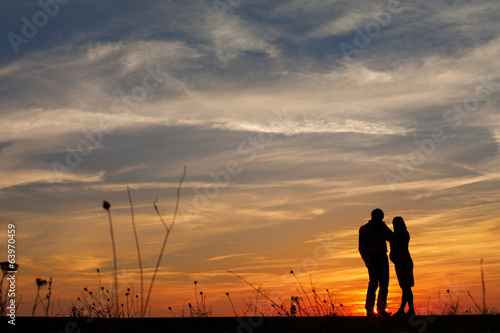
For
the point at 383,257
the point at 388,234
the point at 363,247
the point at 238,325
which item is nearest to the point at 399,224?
the point at 388,234

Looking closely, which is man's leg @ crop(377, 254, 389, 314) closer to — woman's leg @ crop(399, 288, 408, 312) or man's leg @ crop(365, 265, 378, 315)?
man's leg @ crop(365, 265, 378, 315)

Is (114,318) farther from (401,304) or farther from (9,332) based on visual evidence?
(401,304)

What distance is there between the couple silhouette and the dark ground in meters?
1.26

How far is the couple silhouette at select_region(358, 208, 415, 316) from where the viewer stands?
10.4 m

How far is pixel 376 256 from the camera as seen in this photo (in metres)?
10.4

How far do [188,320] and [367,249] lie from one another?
3762 millimetres

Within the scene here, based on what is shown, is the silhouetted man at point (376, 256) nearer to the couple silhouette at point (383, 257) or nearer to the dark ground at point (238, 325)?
the couple silhouette at point (383, 257)

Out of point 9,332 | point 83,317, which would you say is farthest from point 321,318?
point 9,332

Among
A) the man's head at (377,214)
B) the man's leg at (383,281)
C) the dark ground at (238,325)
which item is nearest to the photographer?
the dark ground at (238,325)

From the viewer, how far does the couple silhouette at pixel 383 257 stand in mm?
10359

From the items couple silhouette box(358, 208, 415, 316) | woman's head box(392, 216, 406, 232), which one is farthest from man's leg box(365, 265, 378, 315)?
woman's head box(392, 216, 406, 232)

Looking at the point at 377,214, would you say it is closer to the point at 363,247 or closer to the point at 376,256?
the point at 363,247

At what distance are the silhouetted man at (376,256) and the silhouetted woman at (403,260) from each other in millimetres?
169

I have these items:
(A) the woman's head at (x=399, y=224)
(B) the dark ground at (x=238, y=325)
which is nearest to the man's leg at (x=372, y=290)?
(A) the woman's head at (x=399, y=224)
